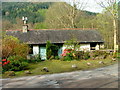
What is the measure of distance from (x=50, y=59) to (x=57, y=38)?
11.8 ft

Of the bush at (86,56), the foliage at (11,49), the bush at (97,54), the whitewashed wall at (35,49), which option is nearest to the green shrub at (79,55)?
the bush at (86,56)

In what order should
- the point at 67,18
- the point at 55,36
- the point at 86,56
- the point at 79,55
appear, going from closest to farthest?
the point at 79,55 < the point at 86,56 < the point at 55,36 < the point at 67,18

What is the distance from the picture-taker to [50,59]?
2033 cm

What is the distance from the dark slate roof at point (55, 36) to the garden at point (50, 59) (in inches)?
71.2

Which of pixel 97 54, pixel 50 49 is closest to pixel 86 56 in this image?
pixel 97 54

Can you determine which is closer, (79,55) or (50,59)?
(79,55)

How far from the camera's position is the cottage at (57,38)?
2189cm

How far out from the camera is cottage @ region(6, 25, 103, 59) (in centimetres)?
2189

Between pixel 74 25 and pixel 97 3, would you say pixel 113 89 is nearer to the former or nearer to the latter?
pixel 97 3

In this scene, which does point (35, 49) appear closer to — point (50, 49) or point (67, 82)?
point (50, 49)

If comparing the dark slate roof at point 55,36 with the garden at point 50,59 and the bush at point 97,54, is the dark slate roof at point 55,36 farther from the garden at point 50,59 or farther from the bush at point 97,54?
the bush at point 97,54

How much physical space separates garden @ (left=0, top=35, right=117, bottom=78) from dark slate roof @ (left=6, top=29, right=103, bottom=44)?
5.94ft

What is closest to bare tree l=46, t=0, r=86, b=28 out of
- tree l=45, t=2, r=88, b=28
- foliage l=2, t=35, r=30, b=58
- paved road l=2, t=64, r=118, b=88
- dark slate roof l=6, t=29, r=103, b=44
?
tree l=45, t=2, r=88, b=28

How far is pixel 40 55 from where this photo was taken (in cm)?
2177
